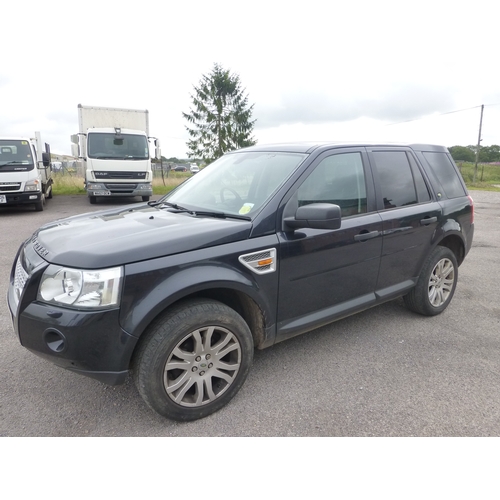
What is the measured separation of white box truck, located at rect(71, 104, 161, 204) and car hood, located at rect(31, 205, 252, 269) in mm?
11161

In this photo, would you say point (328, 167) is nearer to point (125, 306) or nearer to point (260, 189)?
point (260, 189)

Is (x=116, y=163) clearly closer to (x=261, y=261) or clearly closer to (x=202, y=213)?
(x=202, y=213)

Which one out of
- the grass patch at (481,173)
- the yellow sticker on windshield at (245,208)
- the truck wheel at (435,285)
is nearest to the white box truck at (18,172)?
the yellow sticker on windshield at (245,208)

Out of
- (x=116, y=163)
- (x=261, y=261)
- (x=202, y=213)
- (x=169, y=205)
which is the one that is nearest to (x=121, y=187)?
(x=116, y=163)

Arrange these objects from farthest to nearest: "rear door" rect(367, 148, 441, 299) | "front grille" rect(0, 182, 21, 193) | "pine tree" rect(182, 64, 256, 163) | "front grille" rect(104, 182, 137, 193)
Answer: "pine tree" rect(182, 64, 256, 163)
"front grille" rect(104, 182, 137, 193)
"front grille" rect(0, 182, 21, 193)
"rear door" rect(367, 148, 441, 299)

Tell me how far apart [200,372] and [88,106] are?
14.0m

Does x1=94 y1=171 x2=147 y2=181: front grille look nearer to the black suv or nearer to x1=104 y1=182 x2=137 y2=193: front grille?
x1=104 y1=182 x2=137 y2=193: front grille

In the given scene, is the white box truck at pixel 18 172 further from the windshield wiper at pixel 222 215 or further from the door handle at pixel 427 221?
the door handle at pixel 427 221

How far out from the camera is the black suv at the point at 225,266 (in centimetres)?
224

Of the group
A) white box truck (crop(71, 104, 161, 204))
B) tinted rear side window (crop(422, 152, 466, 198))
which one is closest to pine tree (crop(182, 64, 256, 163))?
white box truck (crop(71, 104, 161, 204))

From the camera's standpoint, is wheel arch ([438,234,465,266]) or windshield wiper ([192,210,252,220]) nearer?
windshield wiper ([192,210,252,220])

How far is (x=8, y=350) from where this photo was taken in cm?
337

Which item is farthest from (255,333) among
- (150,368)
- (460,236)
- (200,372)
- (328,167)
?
(460,236)

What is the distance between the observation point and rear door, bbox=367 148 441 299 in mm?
3484
